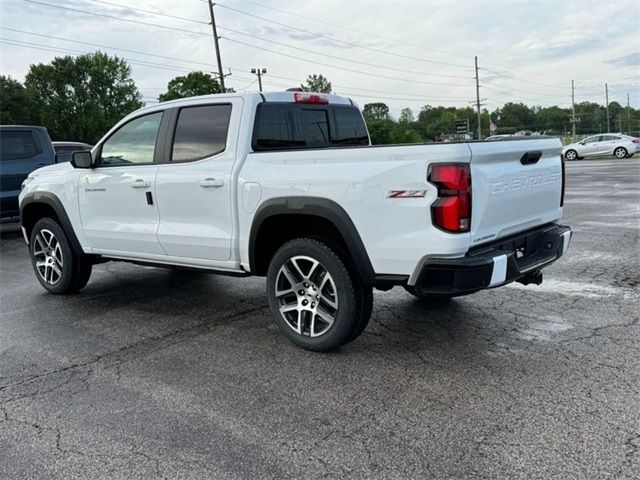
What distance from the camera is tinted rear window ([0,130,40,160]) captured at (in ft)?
35.4

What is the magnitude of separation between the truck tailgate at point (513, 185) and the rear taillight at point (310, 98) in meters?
1.91

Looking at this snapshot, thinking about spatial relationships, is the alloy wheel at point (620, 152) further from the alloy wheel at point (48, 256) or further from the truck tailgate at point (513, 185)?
the alloy wheel at point (48, 256)

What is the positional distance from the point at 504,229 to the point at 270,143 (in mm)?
1978

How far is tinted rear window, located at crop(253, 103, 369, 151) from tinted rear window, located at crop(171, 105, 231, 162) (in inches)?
12.0

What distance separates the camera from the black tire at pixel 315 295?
3912 mm

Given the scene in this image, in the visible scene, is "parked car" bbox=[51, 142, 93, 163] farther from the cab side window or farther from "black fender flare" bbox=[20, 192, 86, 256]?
the cab side window

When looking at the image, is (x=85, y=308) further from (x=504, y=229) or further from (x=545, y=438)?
(x=545, y=438)

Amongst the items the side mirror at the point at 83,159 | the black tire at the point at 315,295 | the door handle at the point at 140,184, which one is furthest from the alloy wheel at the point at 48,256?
the black tire at the point at 315,295

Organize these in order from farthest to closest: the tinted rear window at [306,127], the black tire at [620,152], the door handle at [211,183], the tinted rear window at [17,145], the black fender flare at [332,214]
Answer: the black tire at [620,152] < the tinted rear window at [17,145] < the tinted rear window at [306,127] < the door handle at [211,183] < the black fender flare at [332,214]

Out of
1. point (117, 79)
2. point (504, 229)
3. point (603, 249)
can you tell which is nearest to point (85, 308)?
point (504, 229)

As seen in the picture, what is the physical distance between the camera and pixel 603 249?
737 centimetres

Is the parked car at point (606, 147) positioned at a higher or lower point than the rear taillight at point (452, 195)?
higher

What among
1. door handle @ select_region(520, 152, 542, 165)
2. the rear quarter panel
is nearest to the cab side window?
the rear quarter panel

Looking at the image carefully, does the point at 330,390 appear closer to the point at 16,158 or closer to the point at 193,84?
the point at 16,158
